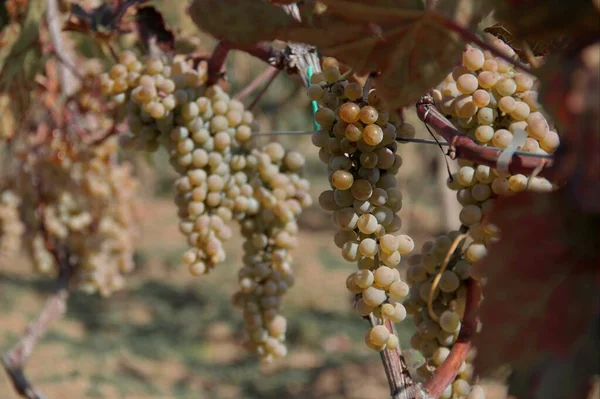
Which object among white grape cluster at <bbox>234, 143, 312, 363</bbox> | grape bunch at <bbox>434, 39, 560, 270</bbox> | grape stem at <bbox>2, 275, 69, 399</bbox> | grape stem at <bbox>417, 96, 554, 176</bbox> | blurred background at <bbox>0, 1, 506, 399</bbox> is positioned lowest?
blurred background at <bbox>0, 1, 506, 399</bbox>

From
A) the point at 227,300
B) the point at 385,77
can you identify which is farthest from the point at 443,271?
the point at 227,300

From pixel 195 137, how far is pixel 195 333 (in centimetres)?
422

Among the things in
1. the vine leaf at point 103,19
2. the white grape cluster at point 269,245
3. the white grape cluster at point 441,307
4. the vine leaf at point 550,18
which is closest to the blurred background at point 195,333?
the vine leaf at point 103,19

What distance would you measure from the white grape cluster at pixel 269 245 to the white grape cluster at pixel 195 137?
2 cm

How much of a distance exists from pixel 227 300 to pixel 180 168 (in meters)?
4.91

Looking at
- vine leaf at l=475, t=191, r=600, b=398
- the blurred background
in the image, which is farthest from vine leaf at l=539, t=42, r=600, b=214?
the blurred background

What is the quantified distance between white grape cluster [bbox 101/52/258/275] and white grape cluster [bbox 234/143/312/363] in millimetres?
24

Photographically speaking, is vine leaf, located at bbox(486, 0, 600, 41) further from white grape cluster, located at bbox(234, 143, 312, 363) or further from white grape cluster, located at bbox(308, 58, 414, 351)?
white grape cluster, located at bbox(234, 143, 312, 363)

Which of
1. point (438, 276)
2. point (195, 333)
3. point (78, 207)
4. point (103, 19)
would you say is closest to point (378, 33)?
point (438, 276)

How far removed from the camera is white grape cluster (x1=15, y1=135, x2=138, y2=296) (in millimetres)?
1608

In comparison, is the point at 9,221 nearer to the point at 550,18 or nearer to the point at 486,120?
the point at 486,120

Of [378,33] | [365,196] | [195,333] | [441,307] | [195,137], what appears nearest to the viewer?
[378,33]

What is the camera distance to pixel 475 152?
53 cm

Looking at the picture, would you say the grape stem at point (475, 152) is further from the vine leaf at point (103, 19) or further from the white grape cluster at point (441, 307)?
the vine leaf at point (103, 19)
